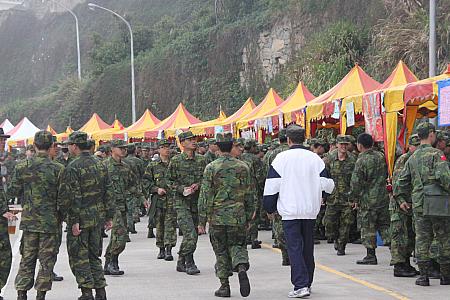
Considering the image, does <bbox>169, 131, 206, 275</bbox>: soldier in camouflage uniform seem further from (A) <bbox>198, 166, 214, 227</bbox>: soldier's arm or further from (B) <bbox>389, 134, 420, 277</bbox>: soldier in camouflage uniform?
(B) <bbox>389, 134, 420, 277</bbox>: soldier in camouflage uniform

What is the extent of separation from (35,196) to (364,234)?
525 cm

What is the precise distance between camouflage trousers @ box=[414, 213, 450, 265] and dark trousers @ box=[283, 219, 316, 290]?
1.48 meters

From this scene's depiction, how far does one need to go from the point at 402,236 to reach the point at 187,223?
3068mm

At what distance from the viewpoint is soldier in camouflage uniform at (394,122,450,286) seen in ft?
34.0

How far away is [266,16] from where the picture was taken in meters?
47.1

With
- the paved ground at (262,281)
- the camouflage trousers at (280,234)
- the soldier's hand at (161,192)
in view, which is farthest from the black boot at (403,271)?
the soldier's hand at (161,192)

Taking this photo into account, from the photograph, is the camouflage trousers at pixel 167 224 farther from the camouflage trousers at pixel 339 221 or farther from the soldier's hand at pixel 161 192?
the camouflage trousers at pixel 339 221

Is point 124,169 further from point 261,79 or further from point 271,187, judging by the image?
point 261,79

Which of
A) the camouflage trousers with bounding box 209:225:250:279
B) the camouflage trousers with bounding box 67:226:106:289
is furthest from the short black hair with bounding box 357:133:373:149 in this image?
the camouflage trousers with bounding box 67:226:106:289

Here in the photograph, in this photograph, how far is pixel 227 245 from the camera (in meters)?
10.3

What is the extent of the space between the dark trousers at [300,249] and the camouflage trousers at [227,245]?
59 cm

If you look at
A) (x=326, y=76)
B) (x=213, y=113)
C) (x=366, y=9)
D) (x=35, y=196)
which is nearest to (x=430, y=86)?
(x=35, y=196)

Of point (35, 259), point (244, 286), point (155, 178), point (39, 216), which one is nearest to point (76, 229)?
point (39, 216)

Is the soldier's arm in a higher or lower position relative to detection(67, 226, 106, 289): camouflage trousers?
higher
